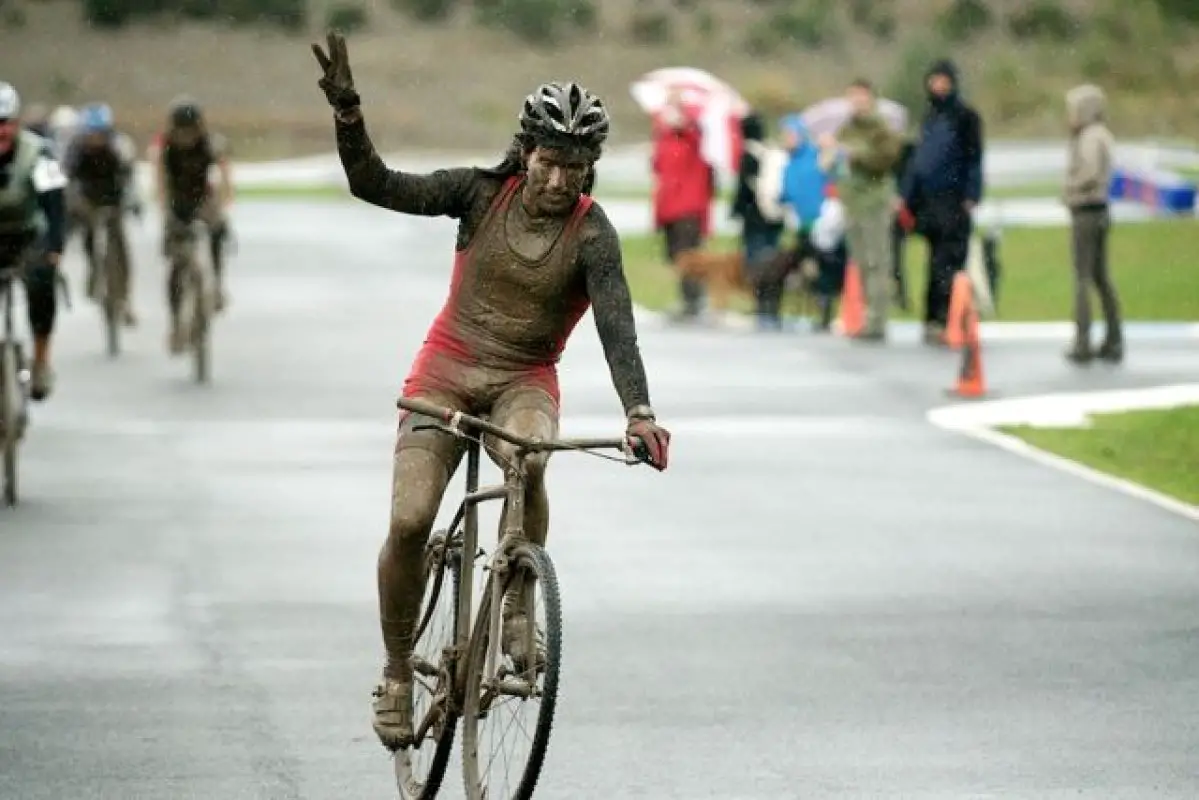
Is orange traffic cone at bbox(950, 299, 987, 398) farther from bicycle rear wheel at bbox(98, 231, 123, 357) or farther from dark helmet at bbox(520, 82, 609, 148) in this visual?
dark helmet at bbox(520, 82, 609, 148)

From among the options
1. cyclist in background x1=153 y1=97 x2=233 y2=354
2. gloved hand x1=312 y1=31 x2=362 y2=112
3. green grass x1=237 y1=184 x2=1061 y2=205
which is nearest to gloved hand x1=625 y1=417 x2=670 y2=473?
gloved hand x1=312 y1=31 x2=362 y2=112

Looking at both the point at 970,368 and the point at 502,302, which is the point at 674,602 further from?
the point at 970,368

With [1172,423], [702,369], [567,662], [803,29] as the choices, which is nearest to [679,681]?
[567,662]

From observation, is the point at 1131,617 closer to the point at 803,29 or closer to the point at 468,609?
the point at 468,609

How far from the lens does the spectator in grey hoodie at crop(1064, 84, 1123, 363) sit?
2272 cm

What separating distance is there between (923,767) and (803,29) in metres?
96.9

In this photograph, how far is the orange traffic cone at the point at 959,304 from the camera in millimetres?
21047

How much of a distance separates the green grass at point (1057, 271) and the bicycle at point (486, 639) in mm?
19896

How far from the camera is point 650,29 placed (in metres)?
106

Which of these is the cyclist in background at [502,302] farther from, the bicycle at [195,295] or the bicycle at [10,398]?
the bicycle at [195,295]

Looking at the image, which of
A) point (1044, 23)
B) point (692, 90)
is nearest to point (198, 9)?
point (1044, 23)

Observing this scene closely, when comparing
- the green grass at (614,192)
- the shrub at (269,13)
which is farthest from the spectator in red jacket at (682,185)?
the shrub at (269,13)

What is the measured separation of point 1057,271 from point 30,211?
65.5 feet

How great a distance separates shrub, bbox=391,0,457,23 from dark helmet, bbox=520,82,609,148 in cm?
10321
